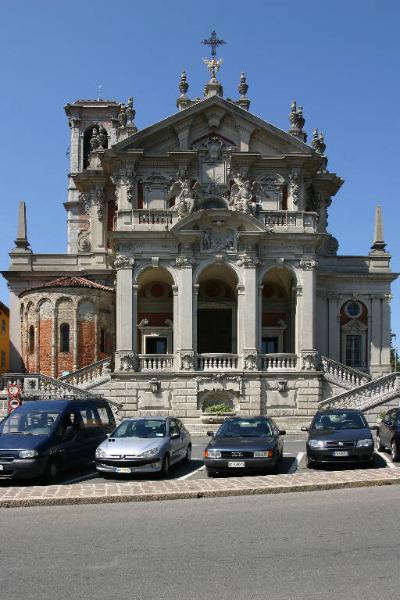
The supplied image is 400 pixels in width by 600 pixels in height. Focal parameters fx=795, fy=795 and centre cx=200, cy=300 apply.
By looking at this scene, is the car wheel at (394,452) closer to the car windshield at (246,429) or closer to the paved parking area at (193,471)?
the paved parking area at (193,471)

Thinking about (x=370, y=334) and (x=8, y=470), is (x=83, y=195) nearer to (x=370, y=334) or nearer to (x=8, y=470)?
(x=370, y=334)

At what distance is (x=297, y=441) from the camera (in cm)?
2884

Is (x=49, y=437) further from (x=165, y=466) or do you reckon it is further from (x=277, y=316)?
(x=277, y=316)

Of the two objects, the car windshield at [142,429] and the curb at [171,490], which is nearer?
the curb at [171,490]

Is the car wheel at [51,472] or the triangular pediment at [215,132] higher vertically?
the triangular pediment at [215,132]

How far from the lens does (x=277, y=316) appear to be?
4131 cm

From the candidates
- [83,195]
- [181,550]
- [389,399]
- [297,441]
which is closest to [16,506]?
[181,550]

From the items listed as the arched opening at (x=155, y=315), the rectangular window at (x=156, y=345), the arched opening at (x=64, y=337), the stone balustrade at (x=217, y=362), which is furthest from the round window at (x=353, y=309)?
the arched opening at (x=64, y=337)

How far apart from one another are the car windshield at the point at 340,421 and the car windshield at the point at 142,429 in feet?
14.5

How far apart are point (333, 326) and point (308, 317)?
5115 mm

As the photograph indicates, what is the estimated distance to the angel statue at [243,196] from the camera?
37562 millimetres

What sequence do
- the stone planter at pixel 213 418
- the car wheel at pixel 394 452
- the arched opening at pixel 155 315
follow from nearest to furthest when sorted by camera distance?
the car wheel at pixel 394 452
the stone planter at pixel 213 418
the arched opening at pixel 155 315

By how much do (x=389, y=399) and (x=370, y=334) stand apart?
9.04 m

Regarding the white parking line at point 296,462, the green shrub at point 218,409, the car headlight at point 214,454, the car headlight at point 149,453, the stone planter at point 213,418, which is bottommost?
the stone planter at point 213,418
